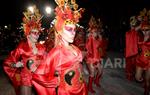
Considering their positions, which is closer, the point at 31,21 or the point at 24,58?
the point at 24,58

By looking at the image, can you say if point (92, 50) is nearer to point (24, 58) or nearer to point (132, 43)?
point (132, 43)

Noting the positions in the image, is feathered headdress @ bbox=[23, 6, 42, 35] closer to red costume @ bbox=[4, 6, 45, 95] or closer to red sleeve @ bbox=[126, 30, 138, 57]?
red costume @ bbox=[4, 6, 45, 95]

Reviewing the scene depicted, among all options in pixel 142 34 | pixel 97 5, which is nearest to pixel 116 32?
pixel 97 5

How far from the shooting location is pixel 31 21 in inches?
273

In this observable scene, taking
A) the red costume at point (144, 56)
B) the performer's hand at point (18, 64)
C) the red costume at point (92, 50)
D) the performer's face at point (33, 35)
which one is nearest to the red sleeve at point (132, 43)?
the red costume at point (144, 56)

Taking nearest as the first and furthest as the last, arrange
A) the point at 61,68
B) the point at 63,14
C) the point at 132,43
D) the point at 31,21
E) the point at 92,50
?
the point at 61,68
the point at 63,14
the point at 31,21
the point at 132,43
the point at 92,50

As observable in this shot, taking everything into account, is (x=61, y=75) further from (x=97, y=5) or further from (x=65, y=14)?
(x=97, y=5)

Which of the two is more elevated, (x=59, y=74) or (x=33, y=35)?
(x=33, y=35)

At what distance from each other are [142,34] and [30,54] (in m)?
3.50

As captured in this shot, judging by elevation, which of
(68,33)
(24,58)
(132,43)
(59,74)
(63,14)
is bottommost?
(59,74)

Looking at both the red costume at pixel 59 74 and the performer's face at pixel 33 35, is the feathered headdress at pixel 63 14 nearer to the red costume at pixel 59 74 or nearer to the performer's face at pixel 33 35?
the red costume at pixel 59 74

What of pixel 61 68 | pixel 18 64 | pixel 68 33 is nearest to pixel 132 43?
pixel 18 64

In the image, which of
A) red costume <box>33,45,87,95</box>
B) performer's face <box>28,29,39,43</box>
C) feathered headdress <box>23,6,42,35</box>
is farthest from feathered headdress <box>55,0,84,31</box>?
feathered headdress <box>23,6,42,35</box>

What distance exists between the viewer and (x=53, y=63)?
14.8 feet
